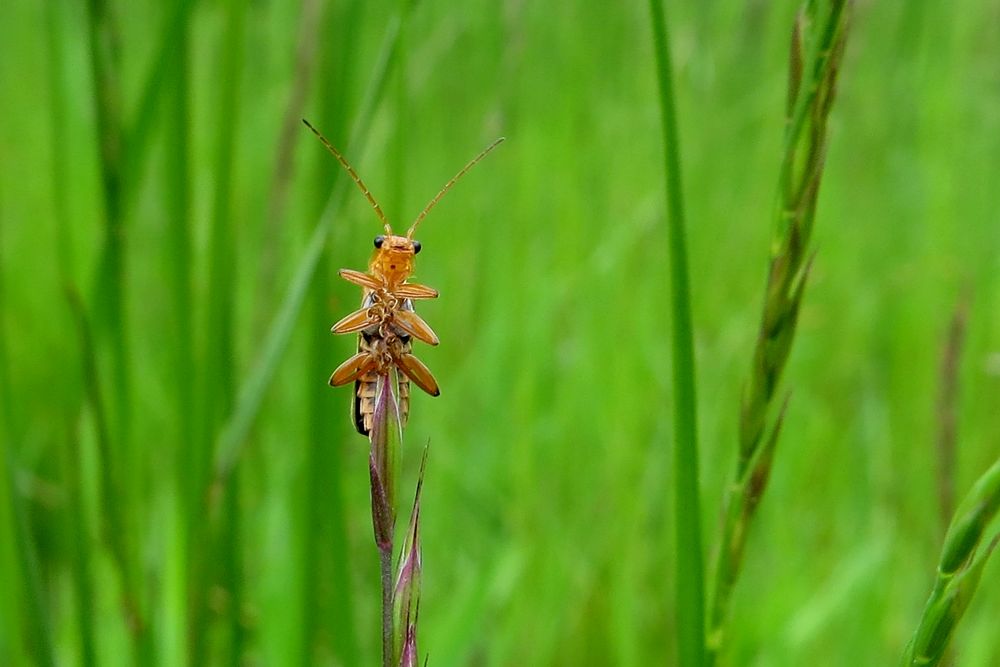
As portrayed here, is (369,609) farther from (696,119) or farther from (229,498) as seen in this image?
(696,119)

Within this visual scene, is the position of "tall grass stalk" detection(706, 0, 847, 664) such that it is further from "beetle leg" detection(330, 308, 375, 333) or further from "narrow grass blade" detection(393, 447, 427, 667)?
"beetle leg" detection(330, 308, 375, 333)

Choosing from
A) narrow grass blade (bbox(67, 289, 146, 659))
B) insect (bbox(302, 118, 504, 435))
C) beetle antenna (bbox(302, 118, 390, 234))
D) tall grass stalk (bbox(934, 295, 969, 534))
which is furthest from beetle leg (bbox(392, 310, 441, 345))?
tall grass stalk (bbox(934, 295, 969, 534))

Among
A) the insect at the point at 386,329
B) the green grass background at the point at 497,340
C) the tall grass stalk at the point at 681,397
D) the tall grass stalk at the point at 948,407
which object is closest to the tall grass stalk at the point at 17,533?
the green grass background at the point at 497,340

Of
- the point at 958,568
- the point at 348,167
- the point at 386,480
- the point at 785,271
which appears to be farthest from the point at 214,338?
the point at 958,568

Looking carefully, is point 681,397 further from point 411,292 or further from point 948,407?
point 948,407

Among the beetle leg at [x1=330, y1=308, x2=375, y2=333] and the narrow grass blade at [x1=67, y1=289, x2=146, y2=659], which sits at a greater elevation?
the beetle leg at [x1=330, y1=308, x2=375, y2=333]

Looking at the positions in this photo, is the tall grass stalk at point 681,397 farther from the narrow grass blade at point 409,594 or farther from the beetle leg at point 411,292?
the beetle leg at point 411,292
